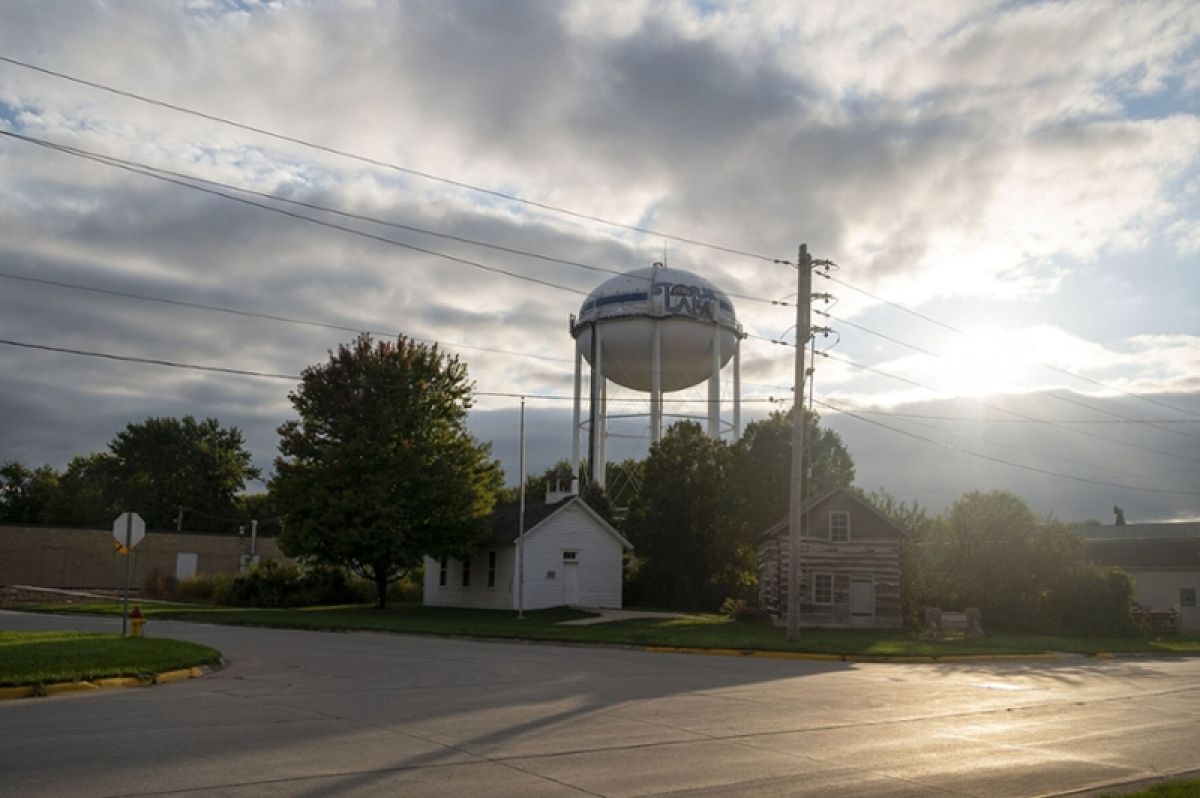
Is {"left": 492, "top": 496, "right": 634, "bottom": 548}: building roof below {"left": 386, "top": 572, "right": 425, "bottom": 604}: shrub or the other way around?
the other way around

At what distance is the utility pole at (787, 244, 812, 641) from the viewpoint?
1166 inches

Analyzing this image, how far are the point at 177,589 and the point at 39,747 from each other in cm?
4745

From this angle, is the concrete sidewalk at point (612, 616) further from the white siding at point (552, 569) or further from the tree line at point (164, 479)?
the tree line at point (164, 479)

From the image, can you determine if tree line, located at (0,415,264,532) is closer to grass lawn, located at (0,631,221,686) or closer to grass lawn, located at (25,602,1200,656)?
grass lawn, located at (25,602,1200,656)

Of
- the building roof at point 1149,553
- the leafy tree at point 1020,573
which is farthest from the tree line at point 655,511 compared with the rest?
the building roof at point 1149,553

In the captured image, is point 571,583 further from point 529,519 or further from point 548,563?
point 529,519

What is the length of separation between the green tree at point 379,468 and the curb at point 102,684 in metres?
22.5

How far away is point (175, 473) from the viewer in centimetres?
9994

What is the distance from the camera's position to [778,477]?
54094 millimetres

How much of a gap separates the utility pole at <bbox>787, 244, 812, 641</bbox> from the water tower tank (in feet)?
75.6

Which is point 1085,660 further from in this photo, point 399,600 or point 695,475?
point 399,600

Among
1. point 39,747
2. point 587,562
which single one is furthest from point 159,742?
point 587,562

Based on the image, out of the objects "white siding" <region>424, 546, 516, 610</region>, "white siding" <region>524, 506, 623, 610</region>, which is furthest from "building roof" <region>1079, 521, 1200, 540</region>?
"white siding" <region>424, 546, 516, 610</region>

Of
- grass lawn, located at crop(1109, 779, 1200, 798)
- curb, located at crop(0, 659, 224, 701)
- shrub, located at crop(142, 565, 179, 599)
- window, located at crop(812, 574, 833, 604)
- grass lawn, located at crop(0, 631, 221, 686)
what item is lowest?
shrub, located at crop(142, 565, 179, 599)
